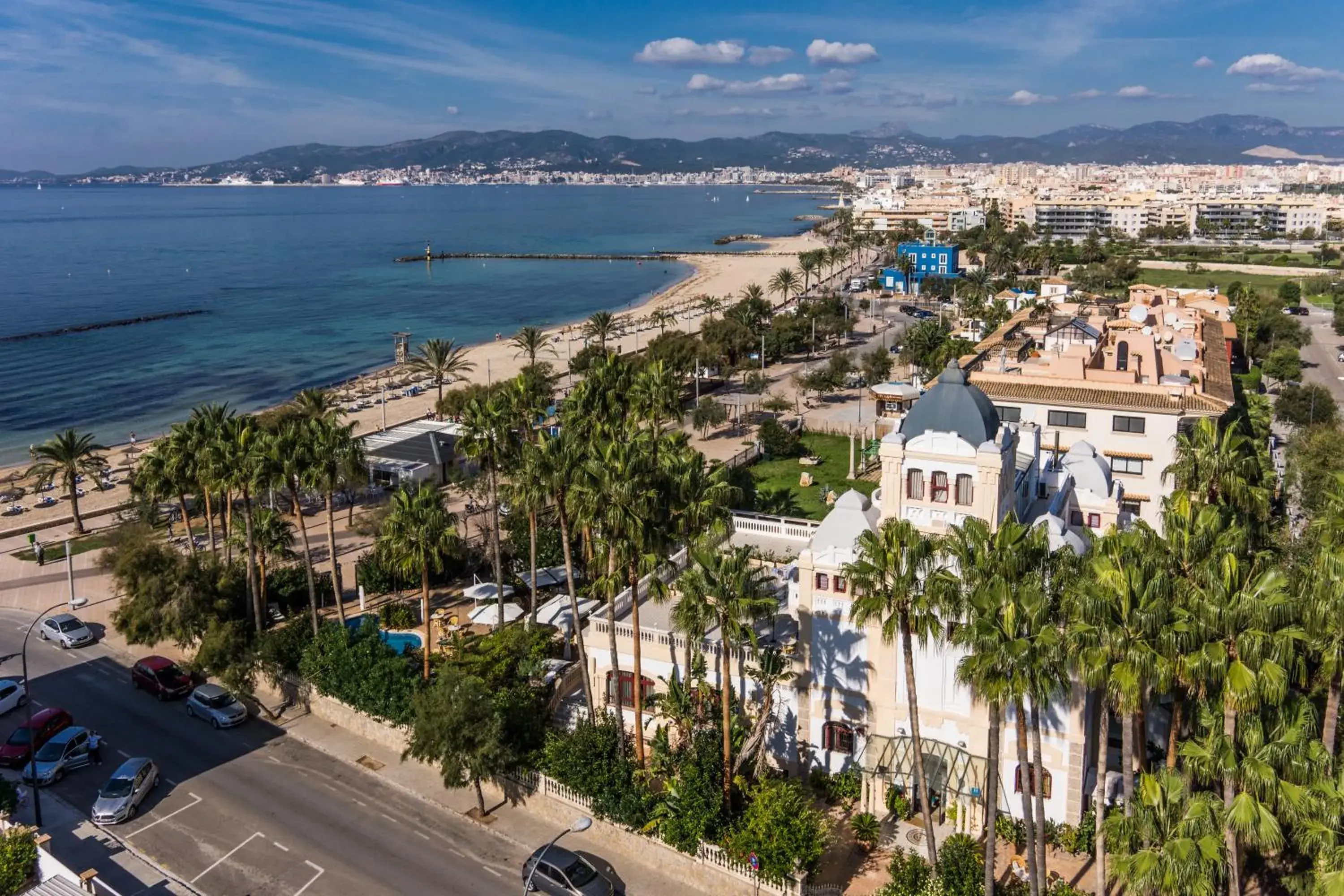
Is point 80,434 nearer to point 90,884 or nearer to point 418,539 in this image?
point 418,539

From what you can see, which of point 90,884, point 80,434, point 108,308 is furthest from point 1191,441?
point 108,308

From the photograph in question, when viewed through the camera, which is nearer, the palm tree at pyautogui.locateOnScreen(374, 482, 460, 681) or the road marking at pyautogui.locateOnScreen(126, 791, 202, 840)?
the road marking at pyautogui.locateOnScreen(126, 791, 202, 840)

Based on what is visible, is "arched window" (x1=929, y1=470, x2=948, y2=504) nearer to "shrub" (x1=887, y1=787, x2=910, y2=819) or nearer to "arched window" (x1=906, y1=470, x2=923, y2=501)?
"arched window" (x1=906, y1=470, x2=923, y2=501)

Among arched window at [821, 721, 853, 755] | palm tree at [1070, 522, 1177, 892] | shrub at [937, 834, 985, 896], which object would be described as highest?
palm tree at [1070, 522, 1177, 892]

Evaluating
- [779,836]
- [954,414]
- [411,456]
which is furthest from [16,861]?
[411,456]

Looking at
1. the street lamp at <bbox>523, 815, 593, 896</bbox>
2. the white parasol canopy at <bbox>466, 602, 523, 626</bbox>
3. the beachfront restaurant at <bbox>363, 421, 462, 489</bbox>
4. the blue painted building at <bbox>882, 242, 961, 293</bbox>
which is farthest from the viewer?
the blue painted building at <bbox>882, 242, 961, 293</bbox>

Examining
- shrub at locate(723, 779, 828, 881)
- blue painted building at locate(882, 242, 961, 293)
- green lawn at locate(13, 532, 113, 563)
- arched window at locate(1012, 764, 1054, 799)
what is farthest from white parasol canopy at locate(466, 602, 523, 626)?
blue painted building at locate(882, 242, 961, 293)

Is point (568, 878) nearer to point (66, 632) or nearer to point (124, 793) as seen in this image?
point (124, 793)
